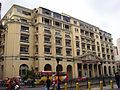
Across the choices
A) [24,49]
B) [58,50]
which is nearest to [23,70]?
[24,49]

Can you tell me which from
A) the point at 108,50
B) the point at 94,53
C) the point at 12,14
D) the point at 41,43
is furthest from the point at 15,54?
the point at 108,50

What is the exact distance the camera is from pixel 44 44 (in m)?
48.5

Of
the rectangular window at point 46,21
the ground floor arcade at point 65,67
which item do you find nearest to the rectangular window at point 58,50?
the ground floor arcade at point 65,67

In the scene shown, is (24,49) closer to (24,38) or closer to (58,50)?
(24,38)

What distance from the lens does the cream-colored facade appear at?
1761 inches

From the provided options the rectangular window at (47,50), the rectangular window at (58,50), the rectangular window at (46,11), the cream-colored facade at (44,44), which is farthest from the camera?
the rectangular window at (58,50)

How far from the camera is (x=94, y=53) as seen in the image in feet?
217

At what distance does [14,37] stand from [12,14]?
6642mm

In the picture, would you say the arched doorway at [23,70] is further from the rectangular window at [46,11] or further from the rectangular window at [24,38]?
the rectangular window at [46,11]

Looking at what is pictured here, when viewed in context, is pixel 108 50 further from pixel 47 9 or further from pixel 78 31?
pixel 47 9

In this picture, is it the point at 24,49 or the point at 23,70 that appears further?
the point at 24,49

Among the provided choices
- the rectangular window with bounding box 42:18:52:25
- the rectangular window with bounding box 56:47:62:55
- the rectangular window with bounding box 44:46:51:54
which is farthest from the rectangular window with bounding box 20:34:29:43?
the rectangular window with bounding box 56:47:62:55

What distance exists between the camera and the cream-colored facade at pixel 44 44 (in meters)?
44.7

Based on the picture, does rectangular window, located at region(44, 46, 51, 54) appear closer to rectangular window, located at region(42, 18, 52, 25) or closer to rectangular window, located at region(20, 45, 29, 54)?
rectangular window, located at region(20, 45, 29, 54)
